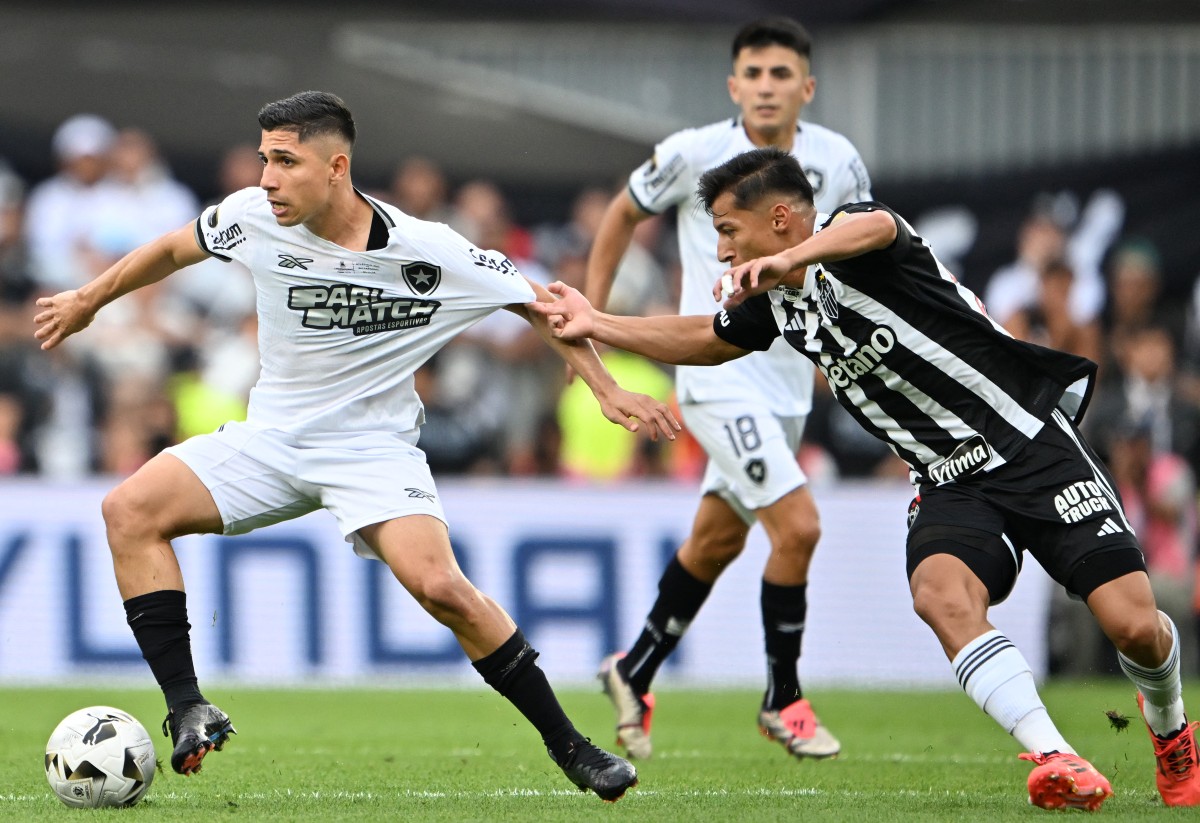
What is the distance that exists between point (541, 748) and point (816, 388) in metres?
5.46

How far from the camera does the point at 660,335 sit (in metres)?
6.55

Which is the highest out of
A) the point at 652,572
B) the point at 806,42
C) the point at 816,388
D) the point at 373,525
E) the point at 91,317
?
the point at 806,42

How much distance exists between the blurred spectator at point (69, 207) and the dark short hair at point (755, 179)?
28.4 feet

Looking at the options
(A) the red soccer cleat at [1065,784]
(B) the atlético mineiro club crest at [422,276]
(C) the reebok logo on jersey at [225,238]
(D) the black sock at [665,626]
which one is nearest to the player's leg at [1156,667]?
(A) the red soccer cleat at [1065,784]

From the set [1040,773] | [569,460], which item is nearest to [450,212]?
[569,460]

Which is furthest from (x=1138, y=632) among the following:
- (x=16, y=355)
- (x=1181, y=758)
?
(x=16, y=355)

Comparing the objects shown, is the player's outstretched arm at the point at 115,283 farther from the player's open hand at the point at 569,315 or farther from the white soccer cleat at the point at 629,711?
the white soccer cleat at the point at 629,711

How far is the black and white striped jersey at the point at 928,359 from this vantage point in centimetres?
609

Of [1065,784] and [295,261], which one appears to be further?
[295,261]

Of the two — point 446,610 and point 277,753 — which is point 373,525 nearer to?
point 446,610

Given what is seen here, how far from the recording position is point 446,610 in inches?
237

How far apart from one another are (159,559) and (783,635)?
A: 2.97m

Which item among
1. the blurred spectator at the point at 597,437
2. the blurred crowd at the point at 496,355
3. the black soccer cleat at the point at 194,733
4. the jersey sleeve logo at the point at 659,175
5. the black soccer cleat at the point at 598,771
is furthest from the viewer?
the blurred spectator at the point at 597,437

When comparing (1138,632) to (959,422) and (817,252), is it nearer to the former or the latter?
(959,422)
